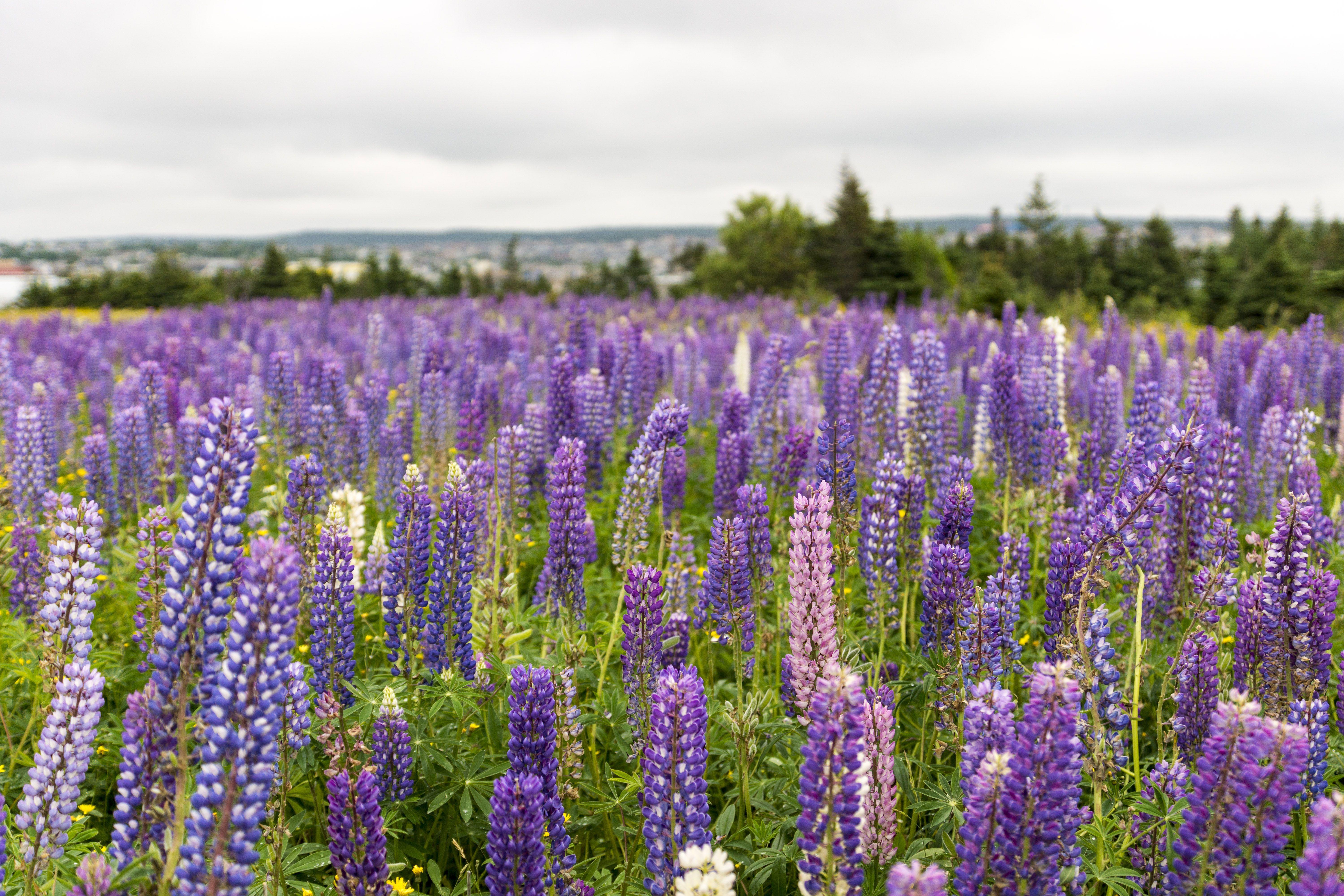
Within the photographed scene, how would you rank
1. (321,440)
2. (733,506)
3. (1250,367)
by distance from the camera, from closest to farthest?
(733,506), (321,440), (1250,367)

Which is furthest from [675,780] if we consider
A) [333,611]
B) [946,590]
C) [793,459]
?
[793,459]

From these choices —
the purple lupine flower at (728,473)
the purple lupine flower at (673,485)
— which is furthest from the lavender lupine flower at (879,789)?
the purple lupine flower at (673,485)

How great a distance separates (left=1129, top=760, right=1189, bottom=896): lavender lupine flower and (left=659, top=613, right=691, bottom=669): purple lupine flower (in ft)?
5.92

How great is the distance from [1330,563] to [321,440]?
7.08m

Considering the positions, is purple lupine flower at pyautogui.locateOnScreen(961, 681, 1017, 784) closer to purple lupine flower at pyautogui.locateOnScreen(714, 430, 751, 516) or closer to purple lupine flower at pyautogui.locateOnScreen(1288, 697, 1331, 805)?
purple lupine flower at pyautogui.locateOnScreen(1288, 697, 1331, 805)

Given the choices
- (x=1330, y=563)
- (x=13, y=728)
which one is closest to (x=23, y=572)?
(x=13, y=728)

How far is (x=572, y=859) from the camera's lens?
A: 3.04 m

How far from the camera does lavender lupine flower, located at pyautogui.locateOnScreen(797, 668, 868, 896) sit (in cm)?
227

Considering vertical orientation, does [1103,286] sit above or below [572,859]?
above

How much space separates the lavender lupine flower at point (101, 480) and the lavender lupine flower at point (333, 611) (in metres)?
4.10

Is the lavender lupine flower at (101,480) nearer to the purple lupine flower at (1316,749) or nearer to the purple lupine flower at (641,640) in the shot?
the purple lupine flower at (641,640)

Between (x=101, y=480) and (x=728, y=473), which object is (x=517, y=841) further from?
(x=101, y=480)

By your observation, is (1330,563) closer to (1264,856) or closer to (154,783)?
(1264,856)

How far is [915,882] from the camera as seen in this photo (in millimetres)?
1951
